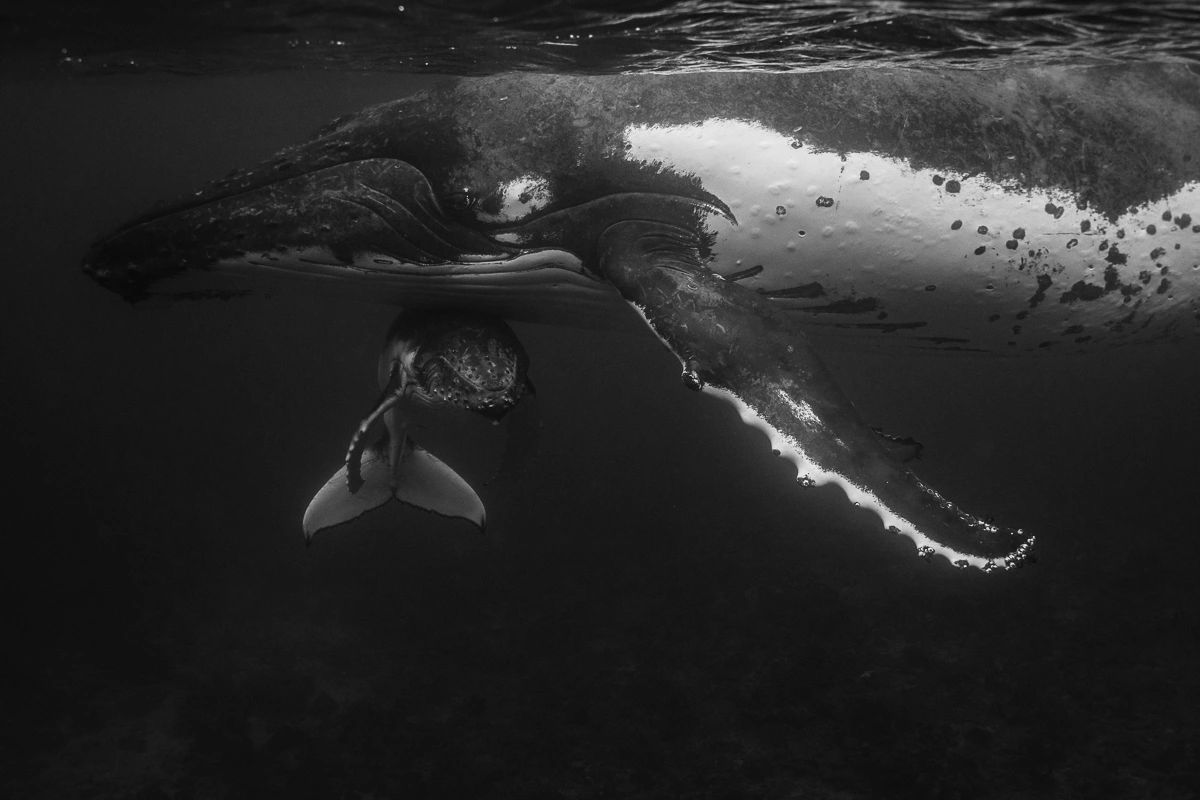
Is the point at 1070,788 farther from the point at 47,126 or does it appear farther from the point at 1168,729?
the point at 47,126

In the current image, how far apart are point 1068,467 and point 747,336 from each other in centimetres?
2027

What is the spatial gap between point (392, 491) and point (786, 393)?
153 inches

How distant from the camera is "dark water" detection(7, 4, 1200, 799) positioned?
8.89m

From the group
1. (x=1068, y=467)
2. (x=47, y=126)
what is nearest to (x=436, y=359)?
(x=1068, y=467)

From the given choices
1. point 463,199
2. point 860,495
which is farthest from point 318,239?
point 860,495

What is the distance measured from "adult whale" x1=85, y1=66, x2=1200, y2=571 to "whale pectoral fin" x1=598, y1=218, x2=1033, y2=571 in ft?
0.21

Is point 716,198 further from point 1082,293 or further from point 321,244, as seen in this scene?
point 1082,293

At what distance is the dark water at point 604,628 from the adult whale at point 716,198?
1664mm

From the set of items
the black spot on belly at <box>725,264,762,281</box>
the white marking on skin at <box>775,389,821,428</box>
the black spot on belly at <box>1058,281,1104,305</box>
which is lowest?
the white marking on skin at <box>775,389,821,428</box>

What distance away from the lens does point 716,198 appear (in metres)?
4.93

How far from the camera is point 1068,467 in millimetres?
20453

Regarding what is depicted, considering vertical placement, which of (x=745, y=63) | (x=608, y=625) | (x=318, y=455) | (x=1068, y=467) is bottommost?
(x=318, y=455)

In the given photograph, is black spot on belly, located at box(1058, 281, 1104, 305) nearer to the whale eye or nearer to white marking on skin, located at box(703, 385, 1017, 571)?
white marking on skin, located at box(703, 385, 1017, 571)

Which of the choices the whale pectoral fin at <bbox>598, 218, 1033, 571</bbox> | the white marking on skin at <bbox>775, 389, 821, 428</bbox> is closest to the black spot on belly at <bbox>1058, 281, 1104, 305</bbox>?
the whale pectoral fin at <bbox>598, 218, 1033, 571</bbox>
